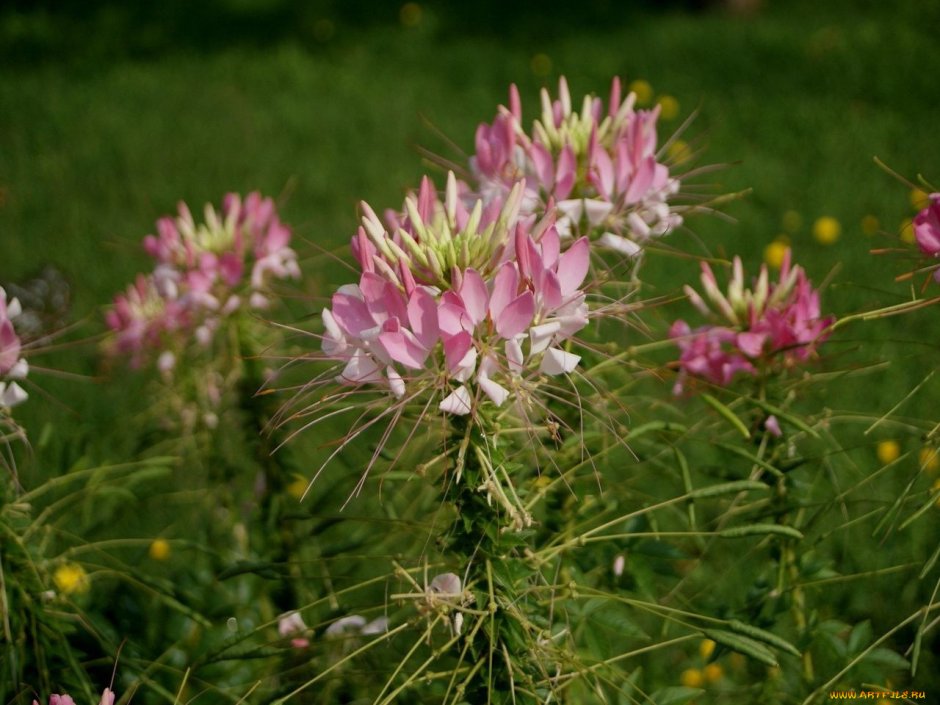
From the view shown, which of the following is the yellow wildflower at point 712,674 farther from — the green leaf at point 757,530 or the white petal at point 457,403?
the white petal at point 457,403

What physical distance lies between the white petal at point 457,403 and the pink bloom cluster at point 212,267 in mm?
823

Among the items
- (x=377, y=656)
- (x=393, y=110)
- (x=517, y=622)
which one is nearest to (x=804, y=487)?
(x=517, y=622)

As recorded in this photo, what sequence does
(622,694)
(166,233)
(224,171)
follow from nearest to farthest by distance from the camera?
(622,694)
(166,233)
(224,171)

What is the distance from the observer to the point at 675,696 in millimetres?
1301

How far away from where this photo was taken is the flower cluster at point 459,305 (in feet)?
3.41

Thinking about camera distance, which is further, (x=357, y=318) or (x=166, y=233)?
(x=166, y=233)

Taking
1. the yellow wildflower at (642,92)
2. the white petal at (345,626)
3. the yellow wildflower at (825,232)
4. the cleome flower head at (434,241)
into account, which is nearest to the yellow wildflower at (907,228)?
the yellow wildflower at (825,232)

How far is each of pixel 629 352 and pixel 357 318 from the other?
0.40 m

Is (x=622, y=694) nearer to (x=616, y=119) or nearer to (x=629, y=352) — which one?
(x=629, y=352)

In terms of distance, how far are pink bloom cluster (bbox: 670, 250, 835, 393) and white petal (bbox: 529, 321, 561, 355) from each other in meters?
0.35

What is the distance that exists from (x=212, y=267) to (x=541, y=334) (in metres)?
0.92

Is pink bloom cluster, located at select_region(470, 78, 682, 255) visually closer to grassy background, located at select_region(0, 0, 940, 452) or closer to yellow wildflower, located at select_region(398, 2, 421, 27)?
grassy background, located at select_region(0, 0, 940, 452)

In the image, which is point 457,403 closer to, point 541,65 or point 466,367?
point 466,367

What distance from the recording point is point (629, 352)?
1.33 m
